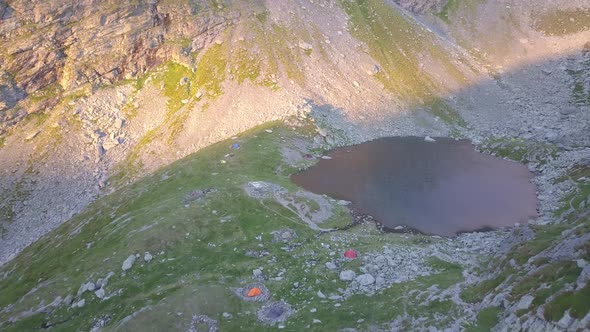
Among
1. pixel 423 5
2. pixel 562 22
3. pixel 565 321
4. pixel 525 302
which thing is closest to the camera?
pixel 565 321

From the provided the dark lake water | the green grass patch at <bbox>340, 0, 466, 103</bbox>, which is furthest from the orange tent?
the green grass patch at <bbox>340, 0, 466, 103</bbox>

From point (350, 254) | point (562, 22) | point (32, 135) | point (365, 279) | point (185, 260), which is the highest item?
point (562, 22)

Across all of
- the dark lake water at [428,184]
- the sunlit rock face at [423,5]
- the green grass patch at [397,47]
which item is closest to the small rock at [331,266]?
the dark lake water at [428,184]

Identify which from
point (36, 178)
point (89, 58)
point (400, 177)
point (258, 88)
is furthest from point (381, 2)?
point (36, 178)

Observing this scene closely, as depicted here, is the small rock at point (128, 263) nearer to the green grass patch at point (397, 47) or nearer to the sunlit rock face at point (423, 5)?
the green grass patch at point (397, 47)

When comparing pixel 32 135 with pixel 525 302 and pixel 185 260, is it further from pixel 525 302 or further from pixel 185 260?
pixel 525 302

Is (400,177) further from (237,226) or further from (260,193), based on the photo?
(237,226)

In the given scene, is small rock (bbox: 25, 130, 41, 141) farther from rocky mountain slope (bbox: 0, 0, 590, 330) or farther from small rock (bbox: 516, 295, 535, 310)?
small rock (bbox: 516, 295, 535, 310)

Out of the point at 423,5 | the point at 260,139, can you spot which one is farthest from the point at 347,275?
the point at 423,5
